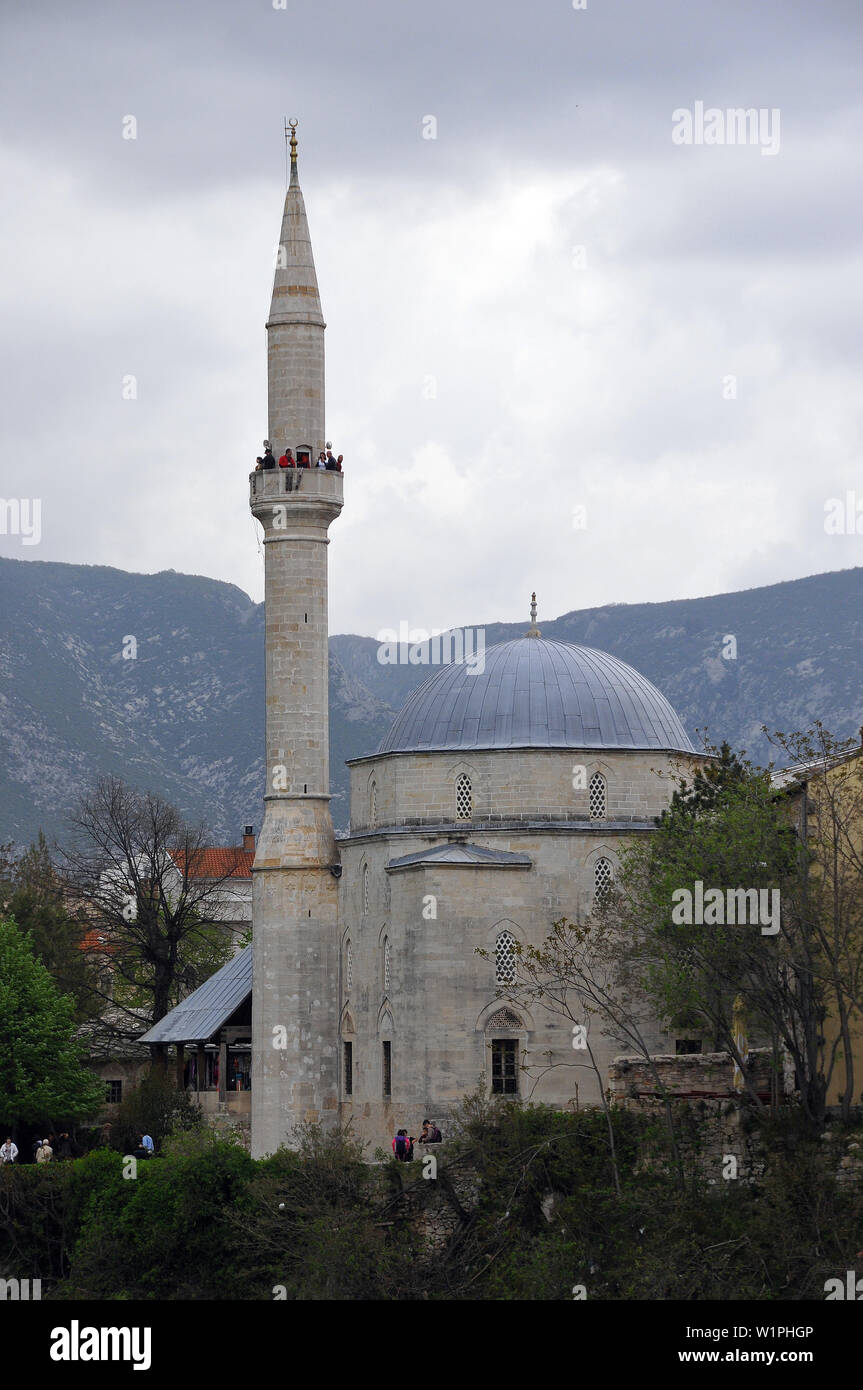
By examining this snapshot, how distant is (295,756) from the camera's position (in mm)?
51969

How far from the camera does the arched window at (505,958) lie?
47.4m

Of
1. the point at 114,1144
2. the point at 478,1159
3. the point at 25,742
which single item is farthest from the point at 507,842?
the point at 25,742

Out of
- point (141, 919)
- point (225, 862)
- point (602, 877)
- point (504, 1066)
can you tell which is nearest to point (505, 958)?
point (504, 1066)

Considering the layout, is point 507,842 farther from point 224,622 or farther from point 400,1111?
point 224,622

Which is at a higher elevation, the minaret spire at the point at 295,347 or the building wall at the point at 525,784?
the minaret spire at the point at 295,347

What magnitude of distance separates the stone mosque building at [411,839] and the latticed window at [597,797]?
0.05 metres

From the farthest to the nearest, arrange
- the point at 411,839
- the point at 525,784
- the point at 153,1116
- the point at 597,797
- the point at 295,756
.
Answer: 1. the point at 153,1116
2. the point at 295,756
3. the point at 597,797
4. the point at 525,784
5. the point at 411,839

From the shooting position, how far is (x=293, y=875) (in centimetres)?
5141

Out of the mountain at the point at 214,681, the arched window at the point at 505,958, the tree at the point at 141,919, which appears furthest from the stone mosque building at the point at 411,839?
the mountain at the point at 214,681

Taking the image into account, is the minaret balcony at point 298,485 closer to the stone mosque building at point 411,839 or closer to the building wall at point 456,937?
the stone mosque building at point 411,839

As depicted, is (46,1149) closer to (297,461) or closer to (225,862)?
(297,461)

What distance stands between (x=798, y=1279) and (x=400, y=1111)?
44.9 feet

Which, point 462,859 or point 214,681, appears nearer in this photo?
point 462,859

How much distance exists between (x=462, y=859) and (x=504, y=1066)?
4.35 m
